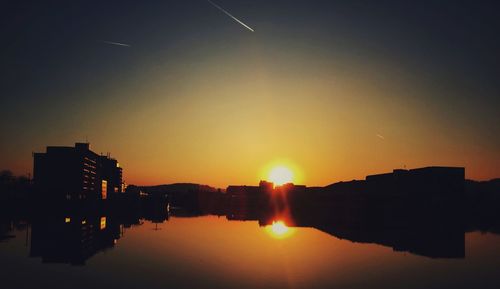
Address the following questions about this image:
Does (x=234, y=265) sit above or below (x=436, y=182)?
below

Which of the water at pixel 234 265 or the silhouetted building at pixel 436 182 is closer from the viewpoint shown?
the water at pixel 234 265

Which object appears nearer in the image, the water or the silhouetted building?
the water

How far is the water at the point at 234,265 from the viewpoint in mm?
34719

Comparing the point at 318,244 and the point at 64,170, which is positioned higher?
the point at 64,170

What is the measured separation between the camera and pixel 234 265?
141 ft

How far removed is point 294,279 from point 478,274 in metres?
18.8

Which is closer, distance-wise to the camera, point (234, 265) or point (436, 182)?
point (234, 265)

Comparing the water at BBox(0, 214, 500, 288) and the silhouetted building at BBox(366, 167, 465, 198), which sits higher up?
the silhouetted building at BBox(366, 167, 465, 198)

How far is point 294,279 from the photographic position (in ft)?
118

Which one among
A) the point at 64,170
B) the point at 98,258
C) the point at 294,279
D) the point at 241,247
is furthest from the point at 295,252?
the point at 64,170

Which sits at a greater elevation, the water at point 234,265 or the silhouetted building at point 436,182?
the silhouetted building at point 436,182

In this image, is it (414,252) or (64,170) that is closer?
(414,252)

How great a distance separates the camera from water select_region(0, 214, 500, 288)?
3472 cm

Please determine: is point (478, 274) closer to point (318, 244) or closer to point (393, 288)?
point (393, 288)
